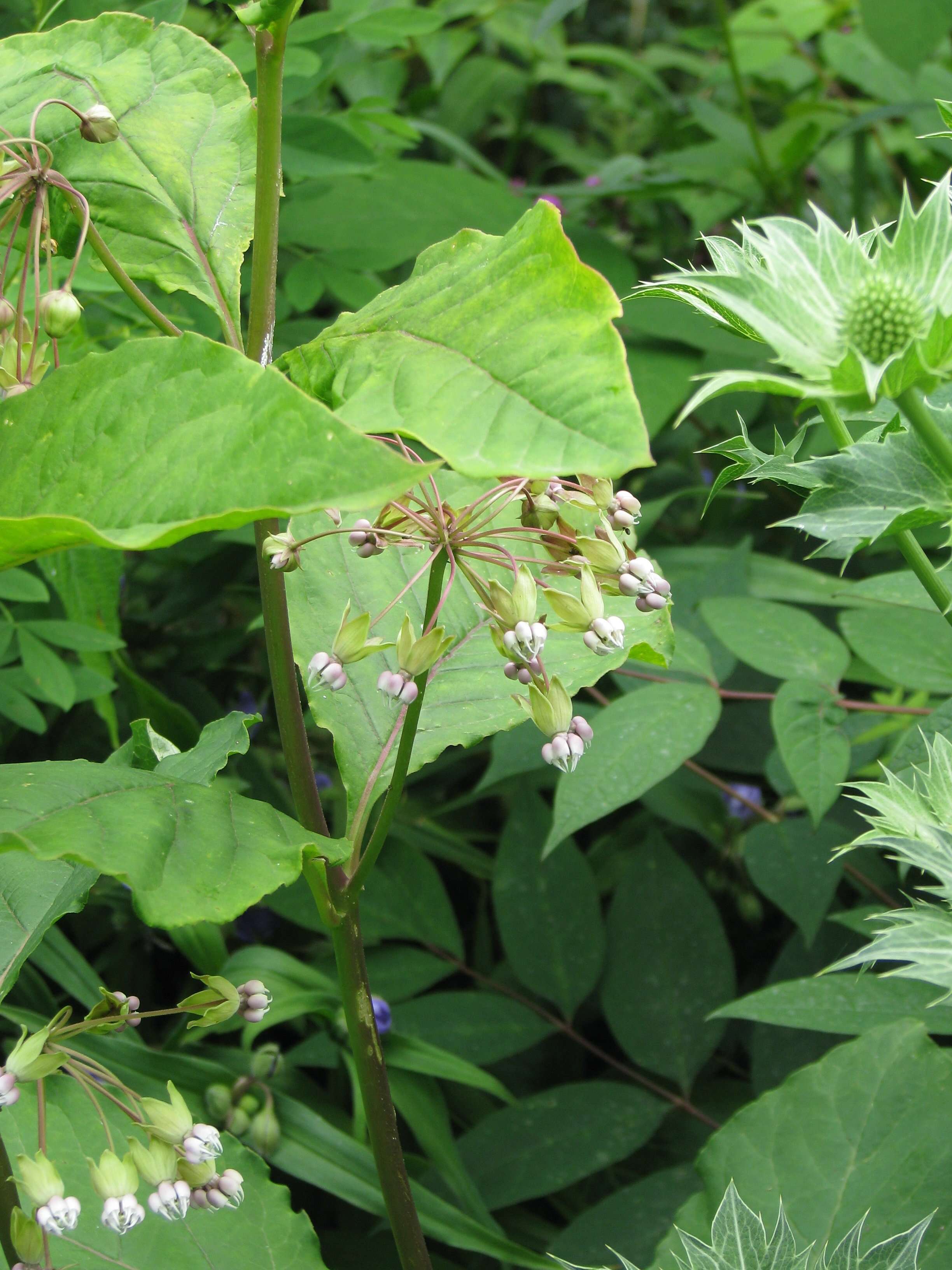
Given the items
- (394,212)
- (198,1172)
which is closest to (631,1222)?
(198,1172)

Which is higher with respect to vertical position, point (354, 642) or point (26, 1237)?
point (354, 642)

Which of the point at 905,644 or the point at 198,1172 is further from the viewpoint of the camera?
the point at 905,644

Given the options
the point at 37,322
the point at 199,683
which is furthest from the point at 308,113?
the point at 37,322

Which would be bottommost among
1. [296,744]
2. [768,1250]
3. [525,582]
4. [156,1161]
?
[768,1250]

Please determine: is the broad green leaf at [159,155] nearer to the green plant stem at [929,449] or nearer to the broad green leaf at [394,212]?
the green plant stem at [929,449]

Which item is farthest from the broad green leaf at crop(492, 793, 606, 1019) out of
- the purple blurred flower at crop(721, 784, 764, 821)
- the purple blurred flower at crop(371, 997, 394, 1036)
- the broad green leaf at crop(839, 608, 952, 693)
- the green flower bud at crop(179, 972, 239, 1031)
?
the green flower bud at crop(179, 972, 239, 1031)

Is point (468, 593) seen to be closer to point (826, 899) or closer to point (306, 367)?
point (306, 367)

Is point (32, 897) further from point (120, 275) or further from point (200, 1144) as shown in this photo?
point (120, 275)
